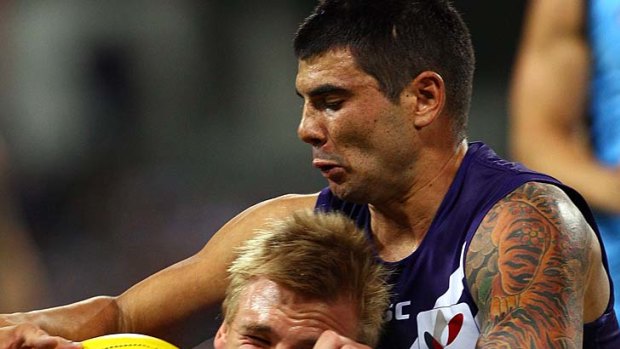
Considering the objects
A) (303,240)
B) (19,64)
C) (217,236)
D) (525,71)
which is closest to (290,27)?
(19,64)

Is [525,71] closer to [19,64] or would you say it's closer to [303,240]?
[303,240]

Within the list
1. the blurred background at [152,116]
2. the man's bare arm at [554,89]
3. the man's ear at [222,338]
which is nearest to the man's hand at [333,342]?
the man's ear at [222,338]

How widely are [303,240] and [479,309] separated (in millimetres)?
410

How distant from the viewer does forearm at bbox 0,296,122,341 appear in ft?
9.96

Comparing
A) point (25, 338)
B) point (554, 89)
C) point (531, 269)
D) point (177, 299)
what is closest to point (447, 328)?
point (531, 269)

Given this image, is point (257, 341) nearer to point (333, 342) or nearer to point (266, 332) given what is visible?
point (266, 332)

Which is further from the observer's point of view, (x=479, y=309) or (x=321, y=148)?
(x=321, y=148)

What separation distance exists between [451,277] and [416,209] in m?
0.23

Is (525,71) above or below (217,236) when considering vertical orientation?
above

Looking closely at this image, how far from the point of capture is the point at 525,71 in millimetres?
3822

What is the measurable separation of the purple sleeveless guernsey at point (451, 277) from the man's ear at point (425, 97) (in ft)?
0.54

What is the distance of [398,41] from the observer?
2.79 metres

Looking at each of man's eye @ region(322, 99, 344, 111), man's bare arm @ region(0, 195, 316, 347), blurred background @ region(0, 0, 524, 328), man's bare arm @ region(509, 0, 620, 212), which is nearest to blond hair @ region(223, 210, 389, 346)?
man's eye @ region(322, 99, 344, 111)

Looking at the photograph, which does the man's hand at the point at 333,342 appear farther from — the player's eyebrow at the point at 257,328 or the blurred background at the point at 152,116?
the blurred background at the point at 152,116
